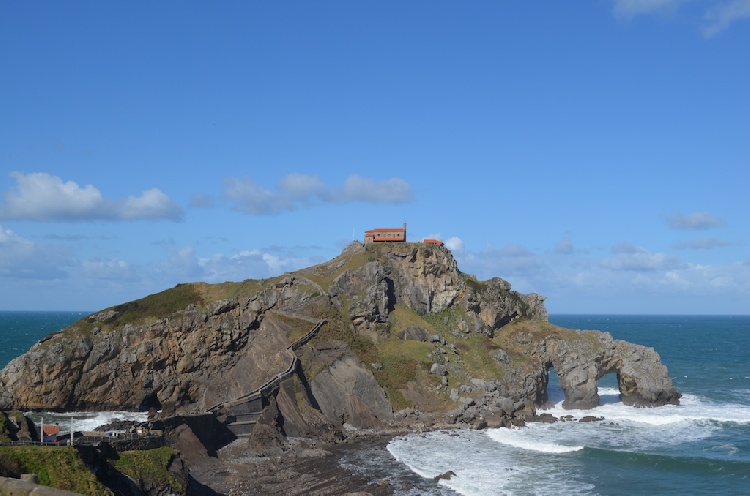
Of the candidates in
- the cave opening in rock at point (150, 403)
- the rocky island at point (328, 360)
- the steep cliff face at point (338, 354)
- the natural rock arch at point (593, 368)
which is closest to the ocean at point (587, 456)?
the natural rock arch at point (593, 368)

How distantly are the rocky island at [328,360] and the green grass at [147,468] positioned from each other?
16000mm

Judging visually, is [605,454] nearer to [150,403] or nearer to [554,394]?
[554,394]

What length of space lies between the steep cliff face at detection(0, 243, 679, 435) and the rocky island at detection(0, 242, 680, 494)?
0.53 feet

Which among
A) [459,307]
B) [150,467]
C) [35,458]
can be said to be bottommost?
[150,467]

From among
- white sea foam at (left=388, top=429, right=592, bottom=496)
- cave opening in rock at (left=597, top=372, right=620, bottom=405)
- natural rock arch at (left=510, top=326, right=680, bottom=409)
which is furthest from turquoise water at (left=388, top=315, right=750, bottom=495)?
cave opening in rock at (left=597, top=372, right=620, bottom=405)

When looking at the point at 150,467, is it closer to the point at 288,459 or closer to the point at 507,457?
the point at 288,459

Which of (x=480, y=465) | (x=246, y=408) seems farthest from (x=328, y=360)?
(x=480, y=465)

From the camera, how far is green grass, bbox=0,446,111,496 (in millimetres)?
33031

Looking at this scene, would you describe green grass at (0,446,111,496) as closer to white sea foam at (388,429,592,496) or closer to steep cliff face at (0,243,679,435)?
white sea foam at (388,429,592,496)

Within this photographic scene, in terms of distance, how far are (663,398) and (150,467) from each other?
229 ft

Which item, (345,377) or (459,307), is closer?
(345,377)

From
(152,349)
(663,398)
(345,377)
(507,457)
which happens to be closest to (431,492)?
(507,457)

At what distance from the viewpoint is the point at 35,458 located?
3397 cm

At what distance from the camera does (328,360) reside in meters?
80.4
